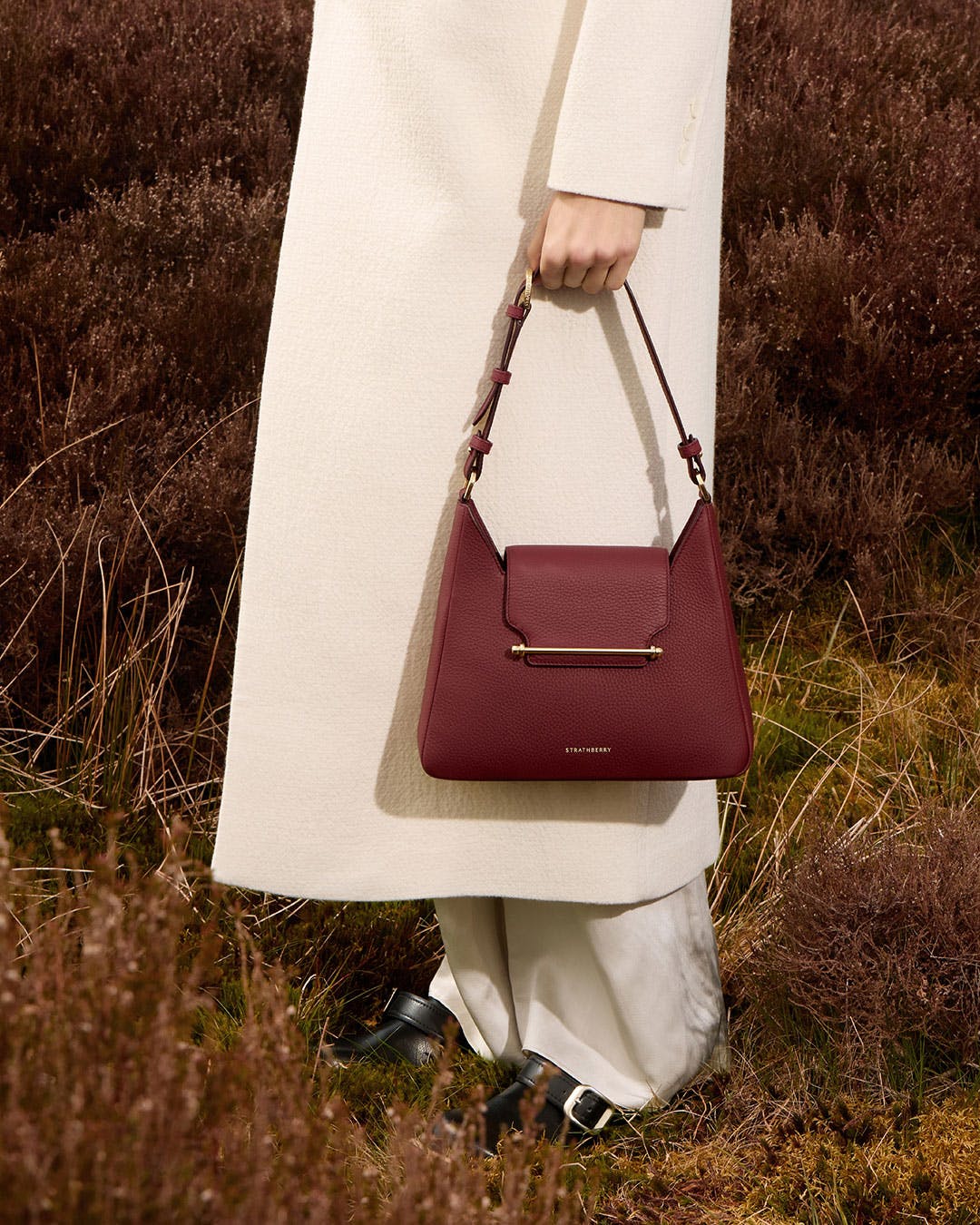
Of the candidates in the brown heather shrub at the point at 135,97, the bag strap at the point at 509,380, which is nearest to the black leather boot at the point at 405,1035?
the bag strap at the point at 509,380

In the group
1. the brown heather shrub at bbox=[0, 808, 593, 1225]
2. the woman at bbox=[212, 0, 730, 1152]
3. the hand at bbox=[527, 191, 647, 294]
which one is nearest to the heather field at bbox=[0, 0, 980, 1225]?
the brown heather shrub at bbox=[0, 808, 593, 1225]

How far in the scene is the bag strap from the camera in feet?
4.81

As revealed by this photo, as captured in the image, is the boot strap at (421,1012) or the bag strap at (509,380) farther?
the boot strap at (421,1012)

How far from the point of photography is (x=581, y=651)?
144 cm

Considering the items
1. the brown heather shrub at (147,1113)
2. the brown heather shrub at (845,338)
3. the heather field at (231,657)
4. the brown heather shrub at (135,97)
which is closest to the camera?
the brown heather shrub at (147,1113)

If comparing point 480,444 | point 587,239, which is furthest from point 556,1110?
point 587,239

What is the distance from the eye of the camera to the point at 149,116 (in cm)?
379

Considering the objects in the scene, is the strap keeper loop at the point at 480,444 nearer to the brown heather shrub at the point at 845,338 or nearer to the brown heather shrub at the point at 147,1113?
the brown heather shrub at the point at 147,1113

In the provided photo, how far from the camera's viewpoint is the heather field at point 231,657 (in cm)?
101

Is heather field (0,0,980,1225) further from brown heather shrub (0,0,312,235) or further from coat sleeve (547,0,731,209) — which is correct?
coat sleeve (547,0,731,209)

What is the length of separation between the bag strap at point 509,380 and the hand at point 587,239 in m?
0.04

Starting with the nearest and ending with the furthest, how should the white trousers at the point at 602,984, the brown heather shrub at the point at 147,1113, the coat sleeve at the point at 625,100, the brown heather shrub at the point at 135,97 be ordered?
the brown heather shrub at the point at 147,1113
the coat sleeve at the point at 625,100
the white trousers at the point at 602,984
the brown heather shrub at the point at 135,97

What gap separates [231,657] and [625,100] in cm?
174

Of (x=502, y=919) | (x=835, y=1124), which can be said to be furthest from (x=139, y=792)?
(x=835, y=1124)
